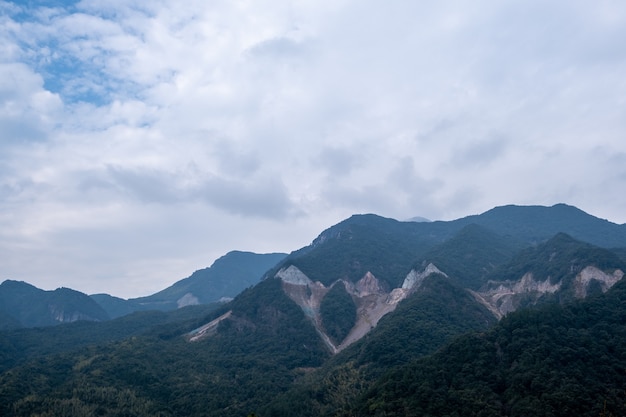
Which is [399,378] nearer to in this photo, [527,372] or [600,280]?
[527,372]

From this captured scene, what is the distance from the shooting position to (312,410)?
5413 inches

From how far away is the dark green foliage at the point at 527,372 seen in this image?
3900 inches

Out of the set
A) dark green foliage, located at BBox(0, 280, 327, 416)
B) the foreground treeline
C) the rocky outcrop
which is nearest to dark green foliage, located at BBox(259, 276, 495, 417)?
the foreground treeline

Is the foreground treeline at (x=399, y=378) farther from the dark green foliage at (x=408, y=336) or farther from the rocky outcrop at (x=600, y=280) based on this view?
the rocky outcrop at (x=600, y=280)

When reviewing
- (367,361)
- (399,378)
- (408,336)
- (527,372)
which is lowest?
(527,372)

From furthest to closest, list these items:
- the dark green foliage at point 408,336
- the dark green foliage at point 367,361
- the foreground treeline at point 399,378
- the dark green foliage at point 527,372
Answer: the dark green foliage at point 408,336, the dark green foliage at point 367,361, the foreground treeline at point 399,378, the dark green foliage at point 527,372

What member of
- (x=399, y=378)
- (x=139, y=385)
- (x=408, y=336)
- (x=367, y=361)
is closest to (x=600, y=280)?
(x=408, y=336)

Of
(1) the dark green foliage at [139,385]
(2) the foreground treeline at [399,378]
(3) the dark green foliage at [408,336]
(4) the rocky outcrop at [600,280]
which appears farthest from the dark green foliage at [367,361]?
(4) the rocky outcrop at [600,280]

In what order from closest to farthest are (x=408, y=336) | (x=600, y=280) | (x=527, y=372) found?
(x=527, y=372)
(x=408, y=336)
(x=600, y=280)

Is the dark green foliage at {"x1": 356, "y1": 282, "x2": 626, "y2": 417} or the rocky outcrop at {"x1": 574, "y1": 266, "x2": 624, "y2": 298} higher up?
the rocky outcrop at {"x1": 574, "y1": 266, "x2": 624, "y2": 298}

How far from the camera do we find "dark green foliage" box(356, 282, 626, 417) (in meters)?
99.1

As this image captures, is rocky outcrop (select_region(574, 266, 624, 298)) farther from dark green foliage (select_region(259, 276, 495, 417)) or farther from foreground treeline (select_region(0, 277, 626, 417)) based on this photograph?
foreground treeline (select_region(0, 277, 626, 417))

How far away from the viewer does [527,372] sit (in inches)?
4311

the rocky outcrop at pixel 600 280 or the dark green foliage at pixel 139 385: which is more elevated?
the rocky outcrop at pixel 600 280
